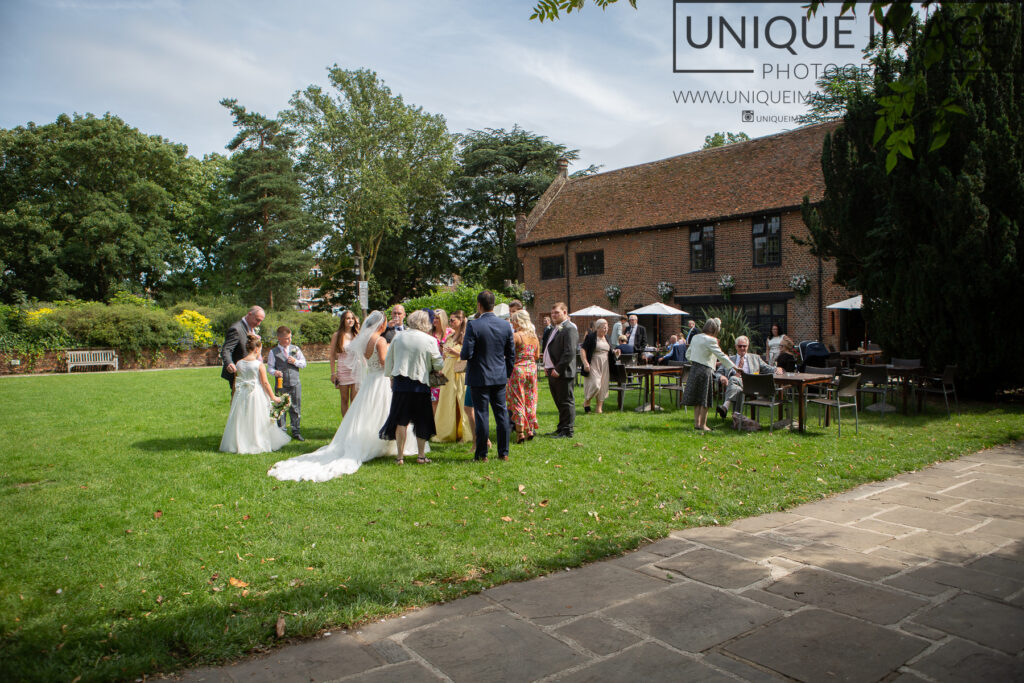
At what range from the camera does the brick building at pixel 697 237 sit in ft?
72.6

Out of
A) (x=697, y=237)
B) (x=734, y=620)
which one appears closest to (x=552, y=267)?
(x=697, y=237)

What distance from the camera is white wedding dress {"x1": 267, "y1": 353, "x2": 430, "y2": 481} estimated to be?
22.9 ft

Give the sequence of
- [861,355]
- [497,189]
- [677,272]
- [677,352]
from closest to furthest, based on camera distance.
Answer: [677,352], [861,355], [677,272], [497,189]

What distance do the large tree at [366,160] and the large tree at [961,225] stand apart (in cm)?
3305

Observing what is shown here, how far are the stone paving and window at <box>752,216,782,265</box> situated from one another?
19.1 meters

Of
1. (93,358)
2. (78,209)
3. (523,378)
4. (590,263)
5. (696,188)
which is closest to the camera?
(523,378)

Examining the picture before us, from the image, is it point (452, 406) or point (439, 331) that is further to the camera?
point (439, 331)

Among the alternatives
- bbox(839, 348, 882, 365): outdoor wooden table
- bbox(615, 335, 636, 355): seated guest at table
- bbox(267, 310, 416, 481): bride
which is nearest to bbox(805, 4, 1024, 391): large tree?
bbox(839, 348, 882, 365): outdoor wooden table

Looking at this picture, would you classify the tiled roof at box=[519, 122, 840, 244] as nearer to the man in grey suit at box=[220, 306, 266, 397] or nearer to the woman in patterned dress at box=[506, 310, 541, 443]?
the woman in patterned dress at box=[506, 310, 541, 443]

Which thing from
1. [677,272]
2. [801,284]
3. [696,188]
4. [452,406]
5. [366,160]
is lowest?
[452,406]

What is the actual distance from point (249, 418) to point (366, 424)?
1764 millimetres

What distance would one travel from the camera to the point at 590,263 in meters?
29.0

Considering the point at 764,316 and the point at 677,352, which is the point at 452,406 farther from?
the point at 764,316

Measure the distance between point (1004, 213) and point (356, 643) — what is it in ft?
45.1
